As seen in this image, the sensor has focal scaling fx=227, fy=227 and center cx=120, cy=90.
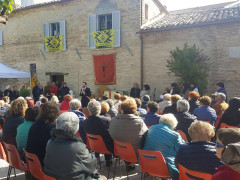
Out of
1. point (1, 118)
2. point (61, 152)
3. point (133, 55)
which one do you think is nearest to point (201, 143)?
point (61, 152)

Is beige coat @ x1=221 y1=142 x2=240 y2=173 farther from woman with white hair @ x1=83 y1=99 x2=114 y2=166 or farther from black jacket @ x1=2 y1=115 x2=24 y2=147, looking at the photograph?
black jacket @ x1=2 y1=115 x2=24 y2=147

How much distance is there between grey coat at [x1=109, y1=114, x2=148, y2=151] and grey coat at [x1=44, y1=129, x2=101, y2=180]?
1.05m

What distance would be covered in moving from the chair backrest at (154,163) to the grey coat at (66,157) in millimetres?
834

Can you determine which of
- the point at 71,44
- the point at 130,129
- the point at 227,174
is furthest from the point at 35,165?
the point at 71,44

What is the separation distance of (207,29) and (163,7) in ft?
18.8

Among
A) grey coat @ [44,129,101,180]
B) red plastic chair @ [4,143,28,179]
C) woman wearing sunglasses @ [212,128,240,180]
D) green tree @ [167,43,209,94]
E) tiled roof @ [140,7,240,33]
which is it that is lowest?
red plastic chair @ [4,143,28,179]

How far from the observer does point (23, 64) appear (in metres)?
16.4

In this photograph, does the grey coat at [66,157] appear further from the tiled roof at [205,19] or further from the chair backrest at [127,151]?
the tiled roof at [205,19]

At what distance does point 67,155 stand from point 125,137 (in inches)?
50.1

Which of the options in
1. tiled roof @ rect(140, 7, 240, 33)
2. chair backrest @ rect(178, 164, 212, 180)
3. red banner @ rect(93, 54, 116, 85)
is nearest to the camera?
chair backrest @ rect(178, 164, 212, 180)

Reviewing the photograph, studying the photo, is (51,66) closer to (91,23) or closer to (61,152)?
(91,23)

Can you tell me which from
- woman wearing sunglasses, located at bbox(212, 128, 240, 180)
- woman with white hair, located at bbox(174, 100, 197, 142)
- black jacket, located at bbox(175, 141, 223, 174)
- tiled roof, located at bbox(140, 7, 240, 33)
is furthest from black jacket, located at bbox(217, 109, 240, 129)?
tiled roof, located at bbox(140, 7, 240, 33)

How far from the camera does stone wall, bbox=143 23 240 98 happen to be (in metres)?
10.1

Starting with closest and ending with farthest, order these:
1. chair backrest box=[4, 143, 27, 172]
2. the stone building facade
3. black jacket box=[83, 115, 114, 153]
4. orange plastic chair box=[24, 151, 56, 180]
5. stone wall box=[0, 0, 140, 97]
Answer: orange plastic chair box=[24, 151, 56, 180] → chair backrest box=[4, 143, 27, 172] → black jacket box=[83, 115, 114, 153] → the stone building facade → stone wall box=[0, 0, 140, 97]
